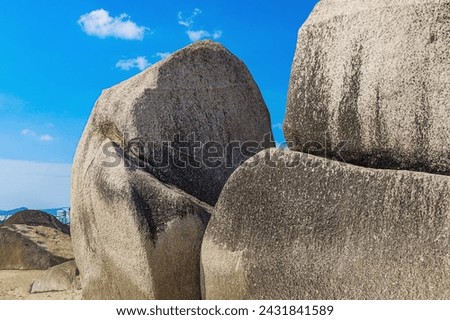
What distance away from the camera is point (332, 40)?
4.30m

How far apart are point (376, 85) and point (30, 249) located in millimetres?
7952

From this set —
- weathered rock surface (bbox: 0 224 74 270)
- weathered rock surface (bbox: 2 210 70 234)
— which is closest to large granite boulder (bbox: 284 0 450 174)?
weathered rock surface (bbox: 0 224 74 270)

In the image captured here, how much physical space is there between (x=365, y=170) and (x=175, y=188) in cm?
205

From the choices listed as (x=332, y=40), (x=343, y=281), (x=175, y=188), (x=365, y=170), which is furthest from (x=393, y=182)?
(x=175, y=188)

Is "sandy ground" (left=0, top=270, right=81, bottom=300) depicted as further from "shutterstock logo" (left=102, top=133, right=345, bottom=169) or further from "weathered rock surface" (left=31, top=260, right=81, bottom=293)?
"shutterstock logo" (left=102, top=133, right=345, bottom=169)

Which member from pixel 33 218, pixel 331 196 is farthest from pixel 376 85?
pixel 33 218

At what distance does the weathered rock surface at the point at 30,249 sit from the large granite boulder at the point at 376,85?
280 inches

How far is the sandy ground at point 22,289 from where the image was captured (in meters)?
8.38

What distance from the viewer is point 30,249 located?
10.7m

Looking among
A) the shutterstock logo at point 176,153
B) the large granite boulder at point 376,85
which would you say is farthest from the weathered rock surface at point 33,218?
the large granite boulder at point 376,85

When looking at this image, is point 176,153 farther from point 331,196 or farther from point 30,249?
point 30,249

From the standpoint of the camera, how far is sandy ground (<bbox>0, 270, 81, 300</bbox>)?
8383 mm
